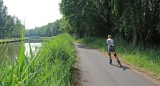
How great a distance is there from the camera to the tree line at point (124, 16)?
30688 millimetres

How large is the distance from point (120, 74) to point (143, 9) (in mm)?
16361

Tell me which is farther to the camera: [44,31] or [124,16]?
[44,31]

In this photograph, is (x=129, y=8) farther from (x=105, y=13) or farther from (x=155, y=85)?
(x=105, y=13)

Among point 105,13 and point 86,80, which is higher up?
point 105,13

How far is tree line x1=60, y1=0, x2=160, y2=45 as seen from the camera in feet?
101

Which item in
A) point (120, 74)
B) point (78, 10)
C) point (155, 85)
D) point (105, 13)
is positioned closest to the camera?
point (155, 85)

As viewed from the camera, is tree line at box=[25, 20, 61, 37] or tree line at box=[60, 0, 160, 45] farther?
tree line at box=[60, 0, 160, 45]

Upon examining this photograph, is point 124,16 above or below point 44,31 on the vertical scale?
above

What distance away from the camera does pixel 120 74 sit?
16.5 meters

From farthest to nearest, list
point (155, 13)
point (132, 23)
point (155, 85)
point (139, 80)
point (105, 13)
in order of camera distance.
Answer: point (105, 13)
point (155, 13)
point (132, 23)
point (139, 80)
point (155, 85)

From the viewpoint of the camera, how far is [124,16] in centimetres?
3116

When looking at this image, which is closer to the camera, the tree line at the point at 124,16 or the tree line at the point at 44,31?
the tree line at the point at 44,31

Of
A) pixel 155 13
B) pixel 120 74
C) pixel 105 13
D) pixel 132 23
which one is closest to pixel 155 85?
pixel 120 74

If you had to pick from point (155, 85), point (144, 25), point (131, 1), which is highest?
point (131, 1)
